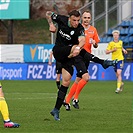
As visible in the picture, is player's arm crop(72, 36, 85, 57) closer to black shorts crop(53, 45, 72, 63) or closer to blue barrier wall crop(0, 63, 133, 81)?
black shorts crop(53, 45, 72, 63)

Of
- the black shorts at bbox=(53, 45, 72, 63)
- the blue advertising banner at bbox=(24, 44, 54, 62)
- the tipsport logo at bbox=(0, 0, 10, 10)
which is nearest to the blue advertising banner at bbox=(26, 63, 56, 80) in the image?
the blue advertising banner at bbox=(24, 44, 54, 62)

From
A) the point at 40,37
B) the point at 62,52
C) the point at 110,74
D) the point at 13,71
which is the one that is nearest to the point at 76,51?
the point at 62,52

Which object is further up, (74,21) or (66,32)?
(74,21)

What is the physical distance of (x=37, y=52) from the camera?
30.0 meters

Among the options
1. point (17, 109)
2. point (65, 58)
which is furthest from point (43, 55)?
point (65, 58)

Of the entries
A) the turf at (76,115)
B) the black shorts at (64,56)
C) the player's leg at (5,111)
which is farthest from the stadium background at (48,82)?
the black shorts at (64,56)

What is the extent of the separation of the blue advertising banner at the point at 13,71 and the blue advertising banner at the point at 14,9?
14.6ft

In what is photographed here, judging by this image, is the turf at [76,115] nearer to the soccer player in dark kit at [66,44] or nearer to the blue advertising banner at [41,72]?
the soccer player in dark kit at [66,44]

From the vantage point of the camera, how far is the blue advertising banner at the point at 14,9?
3219cm

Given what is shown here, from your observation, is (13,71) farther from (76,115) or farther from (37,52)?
(76,115)

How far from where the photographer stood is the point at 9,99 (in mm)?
17078

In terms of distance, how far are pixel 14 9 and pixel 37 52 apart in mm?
3595

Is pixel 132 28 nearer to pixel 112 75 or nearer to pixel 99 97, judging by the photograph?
pixel 112 75

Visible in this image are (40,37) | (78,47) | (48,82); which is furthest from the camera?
(40,37)
